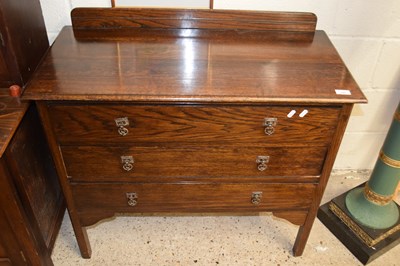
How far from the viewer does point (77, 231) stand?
5.94 ft

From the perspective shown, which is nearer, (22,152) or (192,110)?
(192,110)

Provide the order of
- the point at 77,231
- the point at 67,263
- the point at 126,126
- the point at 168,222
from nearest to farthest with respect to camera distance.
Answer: the point at 126,126 → the point at 77,231 → the point at 67,263 → the point at 168,222

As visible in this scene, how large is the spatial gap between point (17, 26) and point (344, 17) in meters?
1.49

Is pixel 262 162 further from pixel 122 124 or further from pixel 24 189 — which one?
pixel 24 189

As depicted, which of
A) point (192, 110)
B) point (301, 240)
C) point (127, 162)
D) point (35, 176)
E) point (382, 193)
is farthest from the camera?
point (382, 193)

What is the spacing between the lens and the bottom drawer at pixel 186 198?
165 centimetres

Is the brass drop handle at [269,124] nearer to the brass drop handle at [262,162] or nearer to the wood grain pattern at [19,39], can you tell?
the brass drop handle at [262,162]

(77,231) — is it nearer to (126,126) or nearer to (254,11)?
(126,126)

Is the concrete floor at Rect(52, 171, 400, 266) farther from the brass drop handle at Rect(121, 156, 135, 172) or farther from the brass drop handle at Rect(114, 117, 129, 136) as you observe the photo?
the brass drop handle at Rect(114, 117, 129, 136)

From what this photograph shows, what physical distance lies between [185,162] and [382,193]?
1.13m

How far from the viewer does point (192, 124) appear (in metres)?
1.42

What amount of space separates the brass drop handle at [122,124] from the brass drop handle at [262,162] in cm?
53

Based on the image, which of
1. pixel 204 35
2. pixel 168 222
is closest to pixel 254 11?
pixel 204 35

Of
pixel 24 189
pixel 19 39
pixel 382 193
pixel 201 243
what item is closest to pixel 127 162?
pixel 24 189
